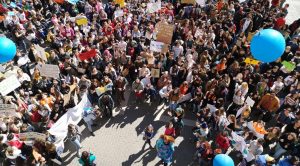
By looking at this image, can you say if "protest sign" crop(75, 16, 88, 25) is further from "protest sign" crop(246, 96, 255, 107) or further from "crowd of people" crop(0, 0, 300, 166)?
"protest sign" crop(246, 96, 255, 107)

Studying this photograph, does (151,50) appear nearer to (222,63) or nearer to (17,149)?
(222,63)

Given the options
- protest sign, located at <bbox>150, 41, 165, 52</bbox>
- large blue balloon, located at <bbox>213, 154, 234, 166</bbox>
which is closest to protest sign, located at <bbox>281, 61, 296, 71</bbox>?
protest sign, located at <bbox>150, 41, 165, 52</bbox>

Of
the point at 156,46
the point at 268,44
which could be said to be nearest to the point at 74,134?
the point at 156,46

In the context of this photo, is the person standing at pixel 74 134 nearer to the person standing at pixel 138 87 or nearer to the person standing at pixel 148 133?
the person standing at pixel 148 133

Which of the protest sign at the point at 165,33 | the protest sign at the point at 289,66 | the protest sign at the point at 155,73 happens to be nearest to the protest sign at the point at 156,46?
the protest sign at the point at 165,33

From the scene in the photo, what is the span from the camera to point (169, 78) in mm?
12219

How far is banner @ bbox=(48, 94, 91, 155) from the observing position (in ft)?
34.3

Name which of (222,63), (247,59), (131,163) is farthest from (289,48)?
(131,163)

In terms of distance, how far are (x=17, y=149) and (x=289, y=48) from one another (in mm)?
10629

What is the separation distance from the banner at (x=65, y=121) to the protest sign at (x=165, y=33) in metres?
4.09

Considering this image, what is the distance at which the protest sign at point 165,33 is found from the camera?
43.6 ft

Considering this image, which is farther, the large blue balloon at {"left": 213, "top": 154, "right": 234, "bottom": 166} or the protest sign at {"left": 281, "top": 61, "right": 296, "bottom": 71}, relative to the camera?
the protest sign at {"left": 281, "top": 61, "right": 296, "bottom": 71}

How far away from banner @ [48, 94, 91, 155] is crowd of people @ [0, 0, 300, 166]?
192mm

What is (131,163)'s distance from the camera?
1084cm
